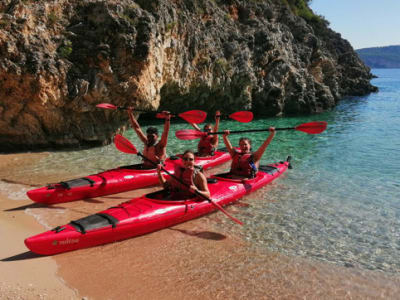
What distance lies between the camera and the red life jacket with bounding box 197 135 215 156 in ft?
30.3

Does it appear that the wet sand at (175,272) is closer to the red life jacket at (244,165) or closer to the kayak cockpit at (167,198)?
the kayak cockpit at (167,198)

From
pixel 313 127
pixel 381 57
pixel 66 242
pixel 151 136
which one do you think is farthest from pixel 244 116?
pixel 381 57

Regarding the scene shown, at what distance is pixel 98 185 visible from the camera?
6.47m

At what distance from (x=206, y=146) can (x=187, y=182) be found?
150 inches

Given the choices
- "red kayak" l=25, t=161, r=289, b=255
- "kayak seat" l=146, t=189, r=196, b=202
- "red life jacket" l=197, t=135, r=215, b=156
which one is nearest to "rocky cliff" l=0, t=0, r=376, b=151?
"red life jacket" l=197, t=135, r=215, b=156

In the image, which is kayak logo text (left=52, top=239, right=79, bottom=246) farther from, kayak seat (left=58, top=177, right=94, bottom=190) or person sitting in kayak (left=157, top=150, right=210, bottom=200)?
kayak seat (left=58, top=177, right=94, bottom=190)

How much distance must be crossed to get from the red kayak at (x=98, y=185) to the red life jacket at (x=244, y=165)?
1649mm

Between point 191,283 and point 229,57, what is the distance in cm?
1509

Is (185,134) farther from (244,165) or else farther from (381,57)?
(381,57)

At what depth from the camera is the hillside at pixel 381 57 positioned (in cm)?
17200

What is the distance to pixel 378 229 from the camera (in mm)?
5469

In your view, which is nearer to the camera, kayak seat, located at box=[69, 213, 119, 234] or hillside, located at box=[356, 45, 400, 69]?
kayak seat, located at box=[69, 213, 119, 234]

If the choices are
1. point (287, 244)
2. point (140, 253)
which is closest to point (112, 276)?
point (140, 253)

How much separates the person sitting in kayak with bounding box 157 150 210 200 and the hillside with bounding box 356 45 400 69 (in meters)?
186
